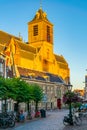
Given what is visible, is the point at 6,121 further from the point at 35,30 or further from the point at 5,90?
the point at 35,30

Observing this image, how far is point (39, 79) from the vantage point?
105062 millimetres

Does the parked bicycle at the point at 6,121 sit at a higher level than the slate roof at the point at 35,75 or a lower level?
lower

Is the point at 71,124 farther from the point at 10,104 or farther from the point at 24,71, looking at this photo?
the point at 24,71

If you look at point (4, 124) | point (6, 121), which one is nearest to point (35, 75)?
point (6, 121)

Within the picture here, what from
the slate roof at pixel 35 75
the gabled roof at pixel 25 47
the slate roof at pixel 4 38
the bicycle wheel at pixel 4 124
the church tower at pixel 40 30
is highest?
the church tower at pixel 40 30

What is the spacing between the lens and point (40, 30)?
461 feet

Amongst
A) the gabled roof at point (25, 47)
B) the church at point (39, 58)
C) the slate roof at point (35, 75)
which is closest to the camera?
the slate roof at point (35, 75)

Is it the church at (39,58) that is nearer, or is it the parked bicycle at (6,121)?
the parked bicycle at (6,121)

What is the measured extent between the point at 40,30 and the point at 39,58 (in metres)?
15.6

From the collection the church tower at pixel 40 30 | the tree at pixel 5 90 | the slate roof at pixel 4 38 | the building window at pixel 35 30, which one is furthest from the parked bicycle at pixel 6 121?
the building window at pixel 35 30

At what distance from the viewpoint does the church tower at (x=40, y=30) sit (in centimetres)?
13910

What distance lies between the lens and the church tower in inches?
5476

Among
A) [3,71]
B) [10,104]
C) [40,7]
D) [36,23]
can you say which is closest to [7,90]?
[3,71]

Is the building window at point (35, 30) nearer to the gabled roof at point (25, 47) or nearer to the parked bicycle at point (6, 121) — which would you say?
the gabled roof at point (25, 47)
